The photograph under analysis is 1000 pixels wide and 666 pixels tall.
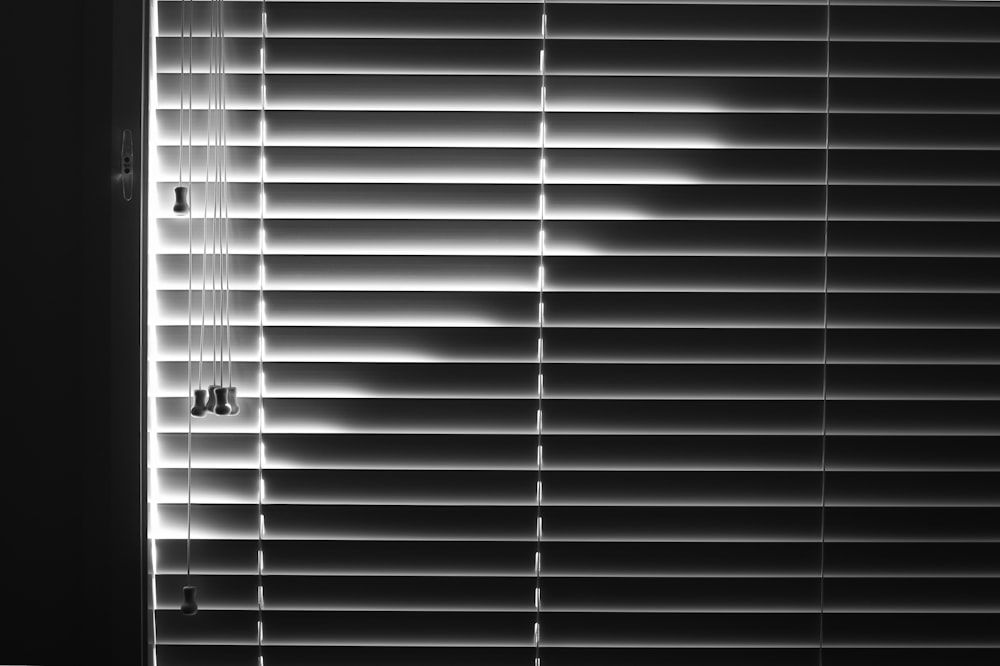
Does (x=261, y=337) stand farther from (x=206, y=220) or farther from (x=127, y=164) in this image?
(x=127, y=164)

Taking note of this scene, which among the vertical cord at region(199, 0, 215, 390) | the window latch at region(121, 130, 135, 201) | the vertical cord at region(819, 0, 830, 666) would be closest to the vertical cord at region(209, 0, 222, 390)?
the vertical cord at region(199, 0, 215, 390)

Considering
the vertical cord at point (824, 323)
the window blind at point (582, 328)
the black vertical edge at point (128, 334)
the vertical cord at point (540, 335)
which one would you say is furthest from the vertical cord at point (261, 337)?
the vertical cord at point (824, 323)

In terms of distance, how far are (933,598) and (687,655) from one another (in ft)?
1.28

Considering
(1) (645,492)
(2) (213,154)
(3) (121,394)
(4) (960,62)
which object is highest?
(4) (960,62)

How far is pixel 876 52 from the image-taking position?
3.31 ft

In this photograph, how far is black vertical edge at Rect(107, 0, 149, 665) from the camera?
3.26ft

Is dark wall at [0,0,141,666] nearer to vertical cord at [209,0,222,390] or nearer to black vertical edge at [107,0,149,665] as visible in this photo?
black vertical edge at [107,0,149,665]

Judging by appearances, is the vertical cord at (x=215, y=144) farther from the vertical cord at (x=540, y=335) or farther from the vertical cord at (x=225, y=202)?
the vertical cord at (x=540, y=335)

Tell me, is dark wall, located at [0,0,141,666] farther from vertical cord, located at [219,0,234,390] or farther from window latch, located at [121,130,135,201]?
vertical cord, located at [219,0,234,390]

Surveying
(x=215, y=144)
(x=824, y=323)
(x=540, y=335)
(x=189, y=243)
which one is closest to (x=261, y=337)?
(x=189, y=243)

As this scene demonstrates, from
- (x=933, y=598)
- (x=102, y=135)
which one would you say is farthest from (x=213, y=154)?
(x=933, y=598)

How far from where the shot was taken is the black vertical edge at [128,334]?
3.26 ft

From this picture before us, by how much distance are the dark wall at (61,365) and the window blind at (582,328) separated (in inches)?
2.9

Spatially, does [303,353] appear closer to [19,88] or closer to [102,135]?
[102,135]
